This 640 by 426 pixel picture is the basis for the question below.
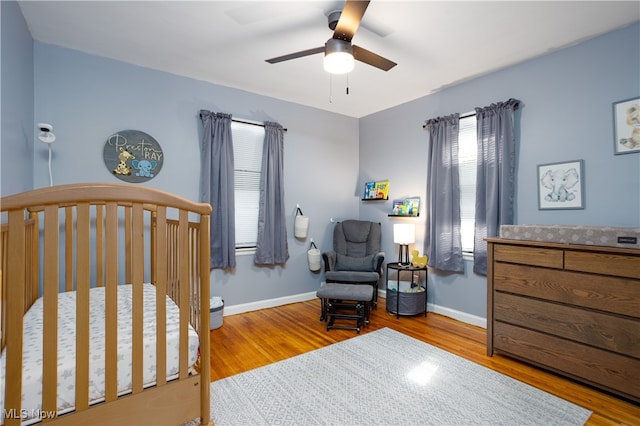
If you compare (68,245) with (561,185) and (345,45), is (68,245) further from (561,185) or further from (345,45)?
(561,185)

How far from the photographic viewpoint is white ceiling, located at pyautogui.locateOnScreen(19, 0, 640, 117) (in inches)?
80.3

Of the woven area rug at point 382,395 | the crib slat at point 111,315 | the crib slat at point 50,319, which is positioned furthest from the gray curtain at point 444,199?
the crib slat at point 50,319

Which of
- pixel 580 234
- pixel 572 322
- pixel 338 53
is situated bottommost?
pixel 572 322

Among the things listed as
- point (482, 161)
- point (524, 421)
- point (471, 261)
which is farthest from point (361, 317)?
point (482, 161)

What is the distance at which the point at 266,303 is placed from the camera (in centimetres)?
366

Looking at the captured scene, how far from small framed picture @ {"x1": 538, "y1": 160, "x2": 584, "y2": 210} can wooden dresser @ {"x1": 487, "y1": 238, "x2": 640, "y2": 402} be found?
0.66 m

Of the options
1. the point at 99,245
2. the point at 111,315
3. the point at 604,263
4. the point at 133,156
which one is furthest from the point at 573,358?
the point at 133,156

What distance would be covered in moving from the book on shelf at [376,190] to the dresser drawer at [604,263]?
221 centimetres

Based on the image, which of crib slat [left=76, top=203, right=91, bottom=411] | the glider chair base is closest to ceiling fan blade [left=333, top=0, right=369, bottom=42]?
crib slat [left=76, top=203, right=91, bottom=411]

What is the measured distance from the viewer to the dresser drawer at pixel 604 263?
1.79m

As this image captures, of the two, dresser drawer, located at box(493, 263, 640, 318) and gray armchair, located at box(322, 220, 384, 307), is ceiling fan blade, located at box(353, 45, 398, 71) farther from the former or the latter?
gray armchair, located at box(322, 220, 384, 307)

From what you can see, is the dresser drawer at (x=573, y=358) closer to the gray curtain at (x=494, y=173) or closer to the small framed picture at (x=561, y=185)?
the gray curtain at (x=494, y=173)

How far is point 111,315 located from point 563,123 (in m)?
3.31

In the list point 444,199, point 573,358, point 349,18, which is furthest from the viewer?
point 444,199
